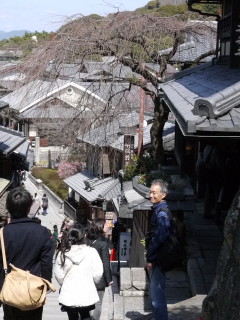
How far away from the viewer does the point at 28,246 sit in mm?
4566

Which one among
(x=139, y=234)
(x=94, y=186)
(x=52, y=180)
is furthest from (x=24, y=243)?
(x=52, y=180)

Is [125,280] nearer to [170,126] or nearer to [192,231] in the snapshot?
[192,231]

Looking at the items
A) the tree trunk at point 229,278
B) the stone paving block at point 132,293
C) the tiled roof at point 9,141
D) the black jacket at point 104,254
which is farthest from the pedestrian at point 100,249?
the tiled roof at point 9,141

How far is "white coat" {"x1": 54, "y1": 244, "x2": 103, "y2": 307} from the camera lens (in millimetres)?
5309

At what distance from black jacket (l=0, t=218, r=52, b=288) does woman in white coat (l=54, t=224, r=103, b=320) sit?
651 mm

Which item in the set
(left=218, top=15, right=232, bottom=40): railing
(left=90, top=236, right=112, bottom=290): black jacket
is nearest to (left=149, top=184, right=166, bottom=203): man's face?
(left=90, top=236, right=112, bottom=290): black jacket

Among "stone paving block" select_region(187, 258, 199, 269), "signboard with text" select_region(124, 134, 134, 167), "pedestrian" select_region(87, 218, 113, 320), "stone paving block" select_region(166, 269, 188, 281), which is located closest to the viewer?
"pedestrian" select_region(87, 218, 113, 320)

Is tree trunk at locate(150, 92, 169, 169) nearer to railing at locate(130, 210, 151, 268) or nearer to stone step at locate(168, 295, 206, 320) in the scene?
railing at locate(130, 210, 151, 268)

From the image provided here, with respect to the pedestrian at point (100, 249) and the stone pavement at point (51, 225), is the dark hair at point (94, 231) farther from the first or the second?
the stone pavement at point (51, 225)

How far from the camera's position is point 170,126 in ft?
56.7

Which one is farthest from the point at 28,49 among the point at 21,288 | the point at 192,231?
the point at 21,288

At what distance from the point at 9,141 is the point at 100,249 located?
13965 millimetres

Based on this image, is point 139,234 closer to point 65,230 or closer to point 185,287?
point 185,287

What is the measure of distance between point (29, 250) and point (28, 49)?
10.3 m
